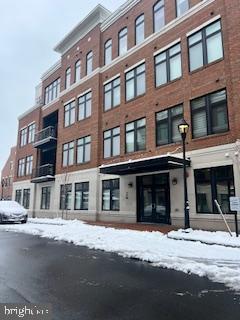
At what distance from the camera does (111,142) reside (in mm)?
21766

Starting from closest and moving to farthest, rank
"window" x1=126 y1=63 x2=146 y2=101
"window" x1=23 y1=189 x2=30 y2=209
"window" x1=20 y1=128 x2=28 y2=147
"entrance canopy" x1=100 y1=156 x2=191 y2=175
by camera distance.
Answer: "entrance canopy" x1=100 y1=156 x2=191 y2=175, "window" x1=126 y1=63 x2=146 y2=101, "window" x1=23 y1=189 x2=30 y2=209, "window" x1=20 y1=128 x2=28 y2=147

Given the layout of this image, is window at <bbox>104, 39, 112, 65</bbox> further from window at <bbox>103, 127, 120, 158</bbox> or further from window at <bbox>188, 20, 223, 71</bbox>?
window at <bbox>188, 20, 223, 71</bbox>

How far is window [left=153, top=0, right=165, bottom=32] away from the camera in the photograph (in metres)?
19.1

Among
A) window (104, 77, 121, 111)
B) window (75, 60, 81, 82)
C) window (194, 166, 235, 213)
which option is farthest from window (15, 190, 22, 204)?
window (194, 166, 235, 213)

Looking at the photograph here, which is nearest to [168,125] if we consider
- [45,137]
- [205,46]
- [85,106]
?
[205,46]

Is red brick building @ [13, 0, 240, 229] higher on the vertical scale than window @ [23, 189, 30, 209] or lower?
higher

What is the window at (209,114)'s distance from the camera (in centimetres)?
1477

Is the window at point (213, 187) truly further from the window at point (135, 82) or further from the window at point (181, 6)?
the window at point (181, 6)

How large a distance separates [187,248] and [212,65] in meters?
10.2

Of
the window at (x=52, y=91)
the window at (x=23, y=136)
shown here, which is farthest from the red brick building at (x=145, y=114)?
the window at (x=23, y=136)

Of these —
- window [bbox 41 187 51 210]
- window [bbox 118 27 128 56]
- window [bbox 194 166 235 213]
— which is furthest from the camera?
window [bbox 41 187 51 210]

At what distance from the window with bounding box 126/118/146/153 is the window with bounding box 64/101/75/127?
25.9 feet

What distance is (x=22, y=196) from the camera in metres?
33.5

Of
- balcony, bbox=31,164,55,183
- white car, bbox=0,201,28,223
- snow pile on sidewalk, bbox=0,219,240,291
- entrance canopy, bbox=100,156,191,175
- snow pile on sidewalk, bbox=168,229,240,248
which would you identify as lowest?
snow pile on sidewalk, bbox=0,219,240,291
